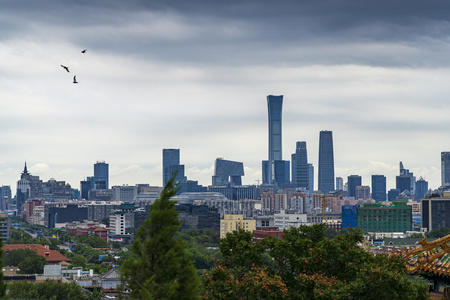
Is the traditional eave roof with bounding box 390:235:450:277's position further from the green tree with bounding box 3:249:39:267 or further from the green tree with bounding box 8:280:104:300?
the green tree with bounding box 3:249:39:267

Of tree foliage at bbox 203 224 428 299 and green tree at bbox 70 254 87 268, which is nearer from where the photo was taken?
tree foliage at bbox 203 224 428 299

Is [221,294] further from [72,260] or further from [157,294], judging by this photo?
[72,260]

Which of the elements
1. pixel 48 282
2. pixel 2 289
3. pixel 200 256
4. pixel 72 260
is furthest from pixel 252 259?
pixel 72 260

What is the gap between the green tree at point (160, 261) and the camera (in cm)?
2416

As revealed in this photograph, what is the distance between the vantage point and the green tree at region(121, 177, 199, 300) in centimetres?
2416

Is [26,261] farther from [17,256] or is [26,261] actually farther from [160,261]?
[160,261]

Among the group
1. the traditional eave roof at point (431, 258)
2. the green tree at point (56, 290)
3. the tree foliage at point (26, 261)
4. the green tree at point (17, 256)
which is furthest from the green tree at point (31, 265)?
the traditional eave roof at point (431, 258)

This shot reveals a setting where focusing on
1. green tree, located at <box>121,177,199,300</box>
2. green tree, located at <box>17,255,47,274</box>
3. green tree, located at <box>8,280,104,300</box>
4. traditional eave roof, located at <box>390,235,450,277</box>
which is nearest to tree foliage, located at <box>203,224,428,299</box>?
traditional eave roof, located at <box>390,235,450,277</box>

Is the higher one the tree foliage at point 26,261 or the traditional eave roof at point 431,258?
the traditional eave roof at point 431,258

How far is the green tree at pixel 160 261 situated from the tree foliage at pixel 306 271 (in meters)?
7.25

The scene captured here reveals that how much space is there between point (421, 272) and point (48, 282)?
280 feet

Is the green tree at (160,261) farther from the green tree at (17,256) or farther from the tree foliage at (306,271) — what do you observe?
the green tree at (17,256)

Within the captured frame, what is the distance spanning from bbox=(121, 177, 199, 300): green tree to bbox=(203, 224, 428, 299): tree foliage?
23.8 feet

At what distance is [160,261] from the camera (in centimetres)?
2436
